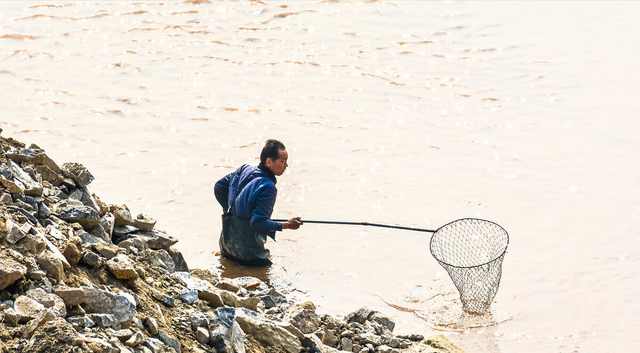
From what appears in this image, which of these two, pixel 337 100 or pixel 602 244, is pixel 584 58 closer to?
pixel 337 100

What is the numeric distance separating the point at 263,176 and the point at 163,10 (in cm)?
1341

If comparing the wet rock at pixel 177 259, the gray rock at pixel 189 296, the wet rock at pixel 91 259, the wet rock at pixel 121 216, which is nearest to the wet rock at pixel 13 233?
the wet rock at pixel 91 259

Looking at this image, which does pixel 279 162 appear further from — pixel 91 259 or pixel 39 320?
pixel 39 320

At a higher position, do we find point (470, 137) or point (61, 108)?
point (61, 108)

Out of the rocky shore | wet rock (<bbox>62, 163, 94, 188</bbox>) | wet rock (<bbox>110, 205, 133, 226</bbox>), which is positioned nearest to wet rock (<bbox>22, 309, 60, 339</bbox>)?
the rocky shore

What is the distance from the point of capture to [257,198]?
573cm

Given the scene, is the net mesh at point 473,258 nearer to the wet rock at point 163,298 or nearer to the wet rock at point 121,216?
the wet rock at point 163,298

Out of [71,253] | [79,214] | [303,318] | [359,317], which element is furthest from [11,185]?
[359,317]

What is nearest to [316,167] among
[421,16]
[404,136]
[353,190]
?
[353,190]

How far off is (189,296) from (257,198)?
1.55 metres

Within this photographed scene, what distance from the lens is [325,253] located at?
282 inches

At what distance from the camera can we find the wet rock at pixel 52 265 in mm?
3643

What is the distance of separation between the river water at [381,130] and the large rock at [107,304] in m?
2.50

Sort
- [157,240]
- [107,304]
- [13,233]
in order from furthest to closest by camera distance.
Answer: [157,240]
[13,233]
[107,304]
